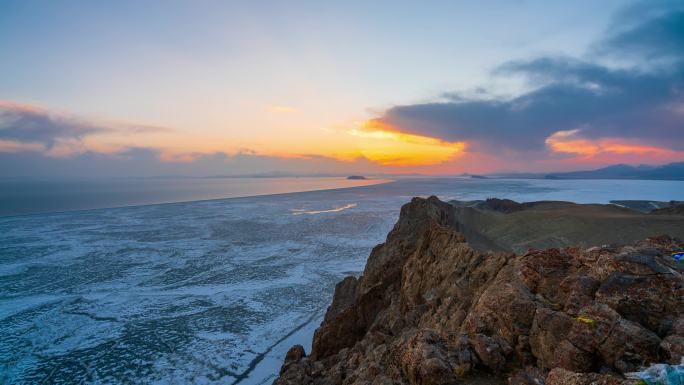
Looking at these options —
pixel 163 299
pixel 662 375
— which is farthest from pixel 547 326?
pixel 163 299

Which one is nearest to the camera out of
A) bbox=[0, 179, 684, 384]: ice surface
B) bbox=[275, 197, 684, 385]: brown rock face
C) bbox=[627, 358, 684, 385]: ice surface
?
bbox=[627, 358, 684, 385]: ice surface

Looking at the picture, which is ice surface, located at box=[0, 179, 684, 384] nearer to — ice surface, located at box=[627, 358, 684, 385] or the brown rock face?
the brown rock face

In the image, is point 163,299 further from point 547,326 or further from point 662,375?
point 662,375

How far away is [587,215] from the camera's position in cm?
3184

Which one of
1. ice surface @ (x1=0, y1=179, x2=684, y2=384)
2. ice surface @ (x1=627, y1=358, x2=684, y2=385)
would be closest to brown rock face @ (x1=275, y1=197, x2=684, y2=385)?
ice surface @ (x1=627, y1=358, x2=684, y2=385)

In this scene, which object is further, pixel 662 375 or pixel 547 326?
pixel 547 326

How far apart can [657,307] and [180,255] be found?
32.3 meters

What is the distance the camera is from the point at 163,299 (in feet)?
68.5

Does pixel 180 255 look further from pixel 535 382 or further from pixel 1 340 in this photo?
pixel 535 382

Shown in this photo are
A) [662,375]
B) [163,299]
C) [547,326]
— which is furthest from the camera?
[163,299]

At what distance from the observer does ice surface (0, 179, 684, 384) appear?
14.1 m

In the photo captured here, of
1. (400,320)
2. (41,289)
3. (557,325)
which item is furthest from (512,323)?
(41,289)

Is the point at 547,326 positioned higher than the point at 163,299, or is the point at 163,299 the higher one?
the point at 547,326

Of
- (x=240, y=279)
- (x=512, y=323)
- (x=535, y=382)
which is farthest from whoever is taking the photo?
(x=240, y=279)
